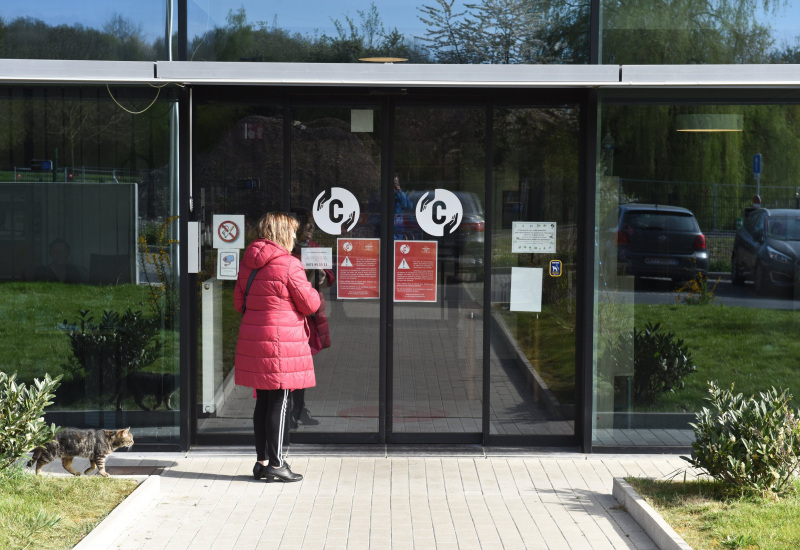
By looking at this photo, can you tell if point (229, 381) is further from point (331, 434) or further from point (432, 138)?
point (432, 138)

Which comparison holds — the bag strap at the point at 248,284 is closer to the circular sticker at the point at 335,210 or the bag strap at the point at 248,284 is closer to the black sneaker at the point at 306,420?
the circular sticker at the point at 335,210

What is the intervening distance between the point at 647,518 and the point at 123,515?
3.11 metres

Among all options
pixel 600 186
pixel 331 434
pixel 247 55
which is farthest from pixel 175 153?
pixel 600 186

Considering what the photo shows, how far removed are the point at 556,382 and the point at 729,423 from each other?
6.41ft

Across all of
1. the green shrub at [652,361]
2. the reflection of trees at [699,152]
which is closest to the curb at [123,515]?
the green shrub at [652,361]

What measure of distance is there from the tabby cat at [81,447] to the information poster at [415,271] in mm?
2383

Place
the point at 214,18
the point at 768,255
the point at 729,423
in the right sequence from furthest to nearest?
the point at 768,255 < the point at 214,18 < the point at 729,423

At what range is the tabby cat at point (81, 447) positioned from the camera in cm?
677

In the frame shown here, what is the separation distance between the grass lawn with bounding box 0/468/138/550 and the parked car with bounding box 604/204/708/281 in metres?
4.04

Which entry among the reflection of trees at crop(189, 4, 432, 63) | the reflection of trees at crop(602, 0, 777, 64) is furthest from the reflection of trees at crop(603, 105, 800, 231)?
the reflection of trees at crop(189, 4, 432, 63)

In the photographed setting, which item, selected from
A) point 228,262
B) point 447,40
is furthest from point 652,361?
point 228,262

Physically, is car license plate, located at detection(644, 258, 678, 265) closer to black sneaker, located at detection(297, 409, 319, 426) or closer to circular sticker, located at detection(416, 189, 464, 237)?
circular sticker, located at detection(416, 189, 464, 237)

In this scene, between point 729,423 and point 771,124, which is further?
point 771,124

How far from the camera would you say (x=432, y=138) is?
7969 millimetres
